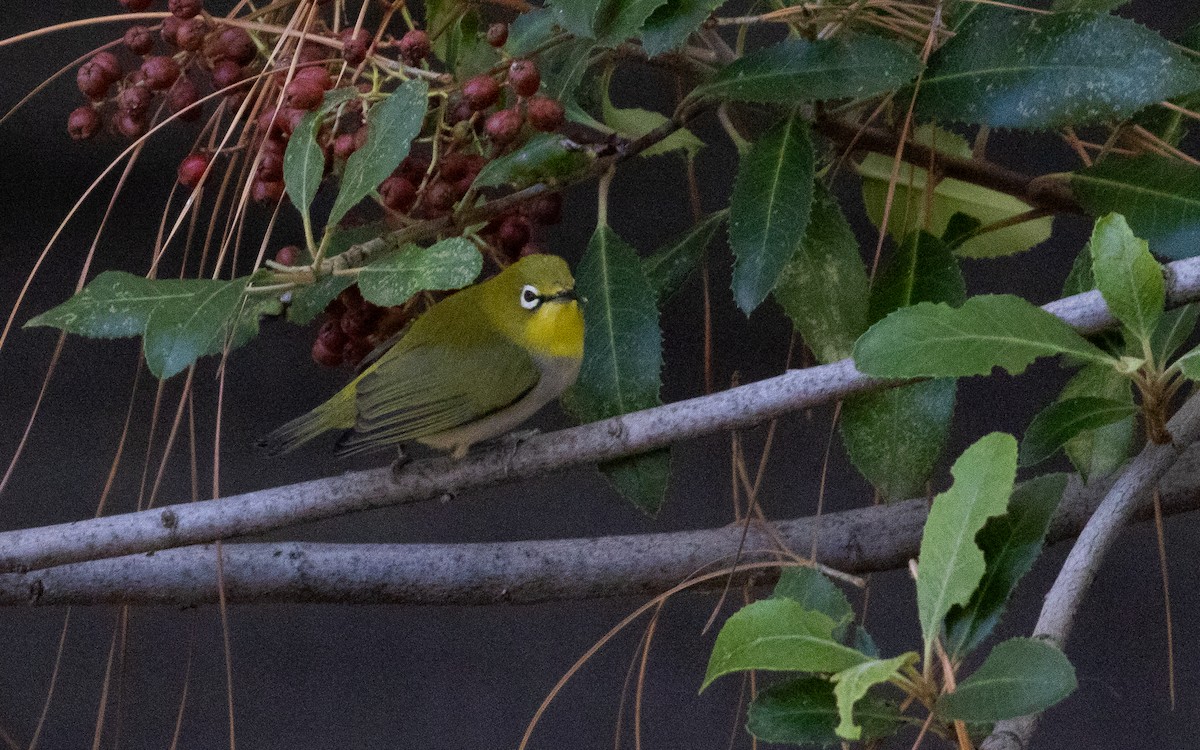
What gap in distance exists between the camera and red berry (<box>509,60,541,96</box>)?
595 mm

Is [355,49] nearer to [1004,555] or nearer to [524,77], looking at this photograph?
[524,77]

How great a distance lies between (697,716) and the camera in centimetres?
112

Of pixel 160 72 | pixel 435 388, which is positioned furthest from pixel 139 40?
pixel 435 388

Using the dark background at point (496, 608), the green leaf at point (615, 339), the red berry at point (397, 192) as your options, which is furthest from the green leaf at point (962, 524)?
the dark background at point (496, 608)

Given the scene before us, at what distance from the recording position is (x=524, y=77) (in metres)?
0.60

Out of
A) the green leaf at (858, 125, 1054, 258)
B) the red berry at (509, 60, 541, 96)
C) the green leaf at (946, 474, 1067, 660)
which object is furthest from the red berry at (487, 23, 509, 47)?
the green leaf at (946, 474, 1067, 660)

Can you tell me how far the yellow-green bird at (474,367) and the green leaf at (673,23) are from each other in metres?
0.23

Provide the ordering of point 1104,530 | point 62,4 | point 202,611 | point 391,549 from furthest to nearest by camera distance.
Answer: point 202,611 < point 62,4 < point 391,549 < point 1104,530

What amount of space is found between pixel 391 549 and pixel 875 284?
0.35 metres

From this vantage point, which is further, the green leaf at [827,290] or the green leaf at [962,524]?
the green leaf at [827,290]

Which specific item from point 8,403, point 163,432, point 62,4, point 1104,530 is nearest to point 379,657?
point 163,432

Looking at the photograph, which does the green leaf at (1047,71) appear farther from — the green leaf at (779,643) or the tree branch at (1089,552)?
the green leaf at (779,643)

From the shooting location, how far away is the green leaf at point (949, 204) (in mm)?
785

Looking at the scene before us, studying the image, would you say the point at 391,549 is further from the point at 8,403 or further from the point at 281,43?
the point at 8,403
